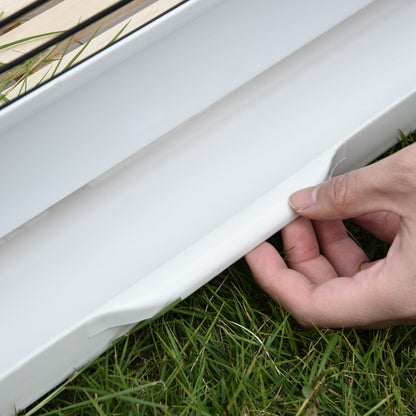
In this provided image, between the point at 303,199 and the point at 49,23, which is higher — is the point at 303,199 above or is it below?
below

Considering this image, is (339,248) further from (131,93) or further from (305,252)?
(131,93)

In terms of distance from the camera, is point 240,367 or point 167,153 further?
point 167,153

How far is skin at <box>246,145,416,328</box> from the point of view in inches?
31.3

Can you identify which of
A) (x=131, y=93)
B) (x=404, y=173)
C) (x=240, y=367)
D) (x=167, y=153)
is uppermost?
(x=131, y=93)

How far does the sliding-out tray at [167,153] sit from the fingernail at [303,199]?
2cm

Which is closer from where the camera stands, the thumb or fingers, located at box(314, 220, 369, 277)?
the thumb

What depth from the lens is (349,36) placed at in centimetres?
112

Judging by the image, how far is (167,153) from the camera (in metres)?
0.99

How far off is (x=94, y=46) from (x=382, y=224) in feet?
1.64

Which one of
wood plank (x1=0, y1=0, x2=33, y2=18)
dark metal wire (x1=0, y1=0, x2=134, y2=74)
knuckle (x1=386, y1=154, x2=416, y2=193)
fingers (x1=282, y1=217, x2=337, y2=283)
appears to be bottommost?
fingers (x1=282, y1=217, x2=337, y2=283)

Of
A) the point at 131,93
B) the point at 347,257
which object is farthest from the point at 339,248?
the point at 131,93

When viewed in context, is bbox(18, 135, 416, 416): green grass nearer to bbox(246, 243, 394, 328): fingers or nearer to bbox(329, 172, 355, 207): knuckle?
bbox(246, 243, 394, 328): fingers

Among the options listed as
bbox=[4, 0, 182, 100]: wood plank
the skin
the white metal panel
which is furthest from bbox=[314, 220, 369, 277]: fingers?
bbox=[4, 0, 182, 100]: wood plank

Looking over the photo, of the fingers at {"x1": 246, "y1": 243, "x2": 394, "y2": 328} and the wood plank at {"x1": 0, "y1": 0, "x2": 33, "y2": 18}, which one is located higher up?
the wood plank at {"x1": 0, "y1": 0, "x2": 33, "y2": 18}
